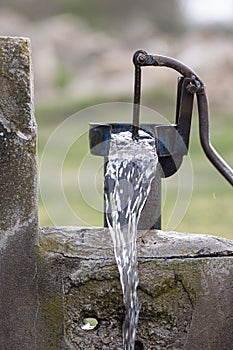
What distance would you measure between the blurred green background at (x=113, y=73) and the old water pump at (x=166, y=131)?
9 centimetres

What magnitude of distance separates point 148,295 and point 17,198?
44 centimetres

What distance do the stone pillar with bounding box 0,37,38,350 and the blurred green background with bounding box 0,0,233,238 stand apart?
290 mm

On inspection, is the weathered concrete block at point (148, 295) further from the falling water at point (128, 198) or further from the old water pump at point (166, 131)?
the old water pump at point (166, 131)

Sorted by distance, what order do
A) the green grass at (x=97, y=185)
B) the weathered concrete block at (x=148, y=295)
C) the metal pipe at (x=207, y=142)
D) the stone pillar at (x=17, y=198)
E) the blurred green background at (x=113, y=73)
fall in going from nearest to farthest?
the stone pillar at (x=17, y=198)
the weathered concrete block at (x=148, y=295)
the metal pipe at (x=207, y=142)
the green grass at (x=97, y=185)
the blurred green background at (x=113, y=73)

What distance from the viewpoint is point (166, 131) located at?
2338mm

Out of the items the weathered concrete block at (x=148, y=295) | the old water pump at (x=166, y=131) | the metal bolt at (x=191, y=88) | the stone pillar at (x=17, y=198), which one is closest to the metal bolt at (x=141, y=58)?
the old water pump at (x=166, y=131)

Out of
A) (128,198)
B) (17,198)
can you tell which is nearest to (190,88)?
(128,198)

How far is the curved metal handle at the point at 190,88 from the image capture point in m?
2.28

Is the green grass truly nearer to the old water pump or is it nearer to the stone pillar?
the old water pump

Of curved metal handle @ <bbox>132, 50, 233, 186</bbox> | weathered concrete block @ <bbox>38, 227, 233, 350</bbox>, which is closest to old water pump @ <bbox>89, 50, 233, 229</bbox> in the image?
curved metal handle @ <bbox>132, 50, 233, 186</bbox>

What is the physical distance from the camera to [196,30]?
648 inches

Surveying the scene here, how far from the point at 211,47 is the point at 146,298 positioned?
12.3 m

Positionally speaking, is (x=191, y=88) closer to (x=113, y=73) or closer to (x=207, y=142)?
(x=207, y=142)

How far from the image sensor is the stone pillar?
213cm
